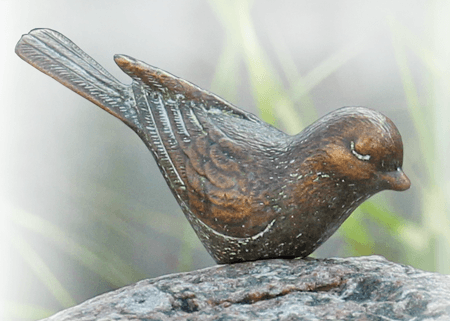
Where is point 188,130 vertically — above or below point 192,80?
below

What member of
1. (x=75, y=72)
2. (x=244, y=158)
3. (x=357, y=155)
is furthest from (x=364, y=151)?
(x=75, y=72)

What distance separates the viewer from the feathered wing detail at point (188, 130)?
86 centimetres

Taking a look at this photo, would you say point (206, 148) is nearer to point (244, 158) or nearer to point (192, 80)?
point (244, 158)

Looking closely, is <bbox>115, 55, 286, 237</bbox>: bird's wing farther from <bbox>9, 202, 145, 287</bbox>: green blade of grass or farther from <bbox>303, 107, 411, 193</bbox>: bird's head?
<bbox>9, 202, 145, 287</bbox>: green blade of grass

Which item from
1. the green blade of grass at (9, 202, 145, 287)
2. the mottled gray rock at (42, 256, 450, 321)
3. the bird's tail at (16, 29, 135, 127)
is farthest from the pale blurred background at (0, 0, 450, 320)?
the mottled gray rock at (42, 256, 450, 321)

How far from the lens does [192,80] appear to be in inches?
60.9

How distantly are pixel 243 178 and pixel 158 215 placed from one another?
29.3 inches

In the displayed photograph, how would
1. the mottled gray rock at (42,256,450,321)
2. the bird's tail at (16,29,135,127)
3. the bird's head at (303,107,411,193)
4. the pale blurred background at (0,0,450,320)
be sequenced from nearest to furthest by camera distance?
the mottled gray rock at (42,256,450,321) < the bird's head at (303,107,411,193) < the bird's tail at (16,29,135,127) < the pale blurred background at (0,0,450,320)

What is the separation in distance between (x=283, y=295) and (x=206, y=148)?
0.32m

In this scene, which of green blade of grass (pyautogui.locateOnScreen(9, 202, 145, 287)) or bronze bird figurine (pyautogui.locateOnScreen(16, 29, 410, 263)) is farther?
green blade of grass (pyautogui.locateOnScreen(9, 202, 145, 287))

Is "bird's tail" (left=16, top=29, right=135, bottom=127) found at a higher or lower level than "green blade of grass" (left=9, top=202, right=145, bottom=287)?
higher

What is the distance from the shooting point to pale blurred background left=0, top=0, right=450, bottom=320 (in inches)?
59.9

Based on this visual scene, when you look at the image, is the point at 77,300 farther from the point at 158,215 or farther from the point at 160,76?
the point at 160,76

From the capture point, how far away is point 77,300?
4.99ft
